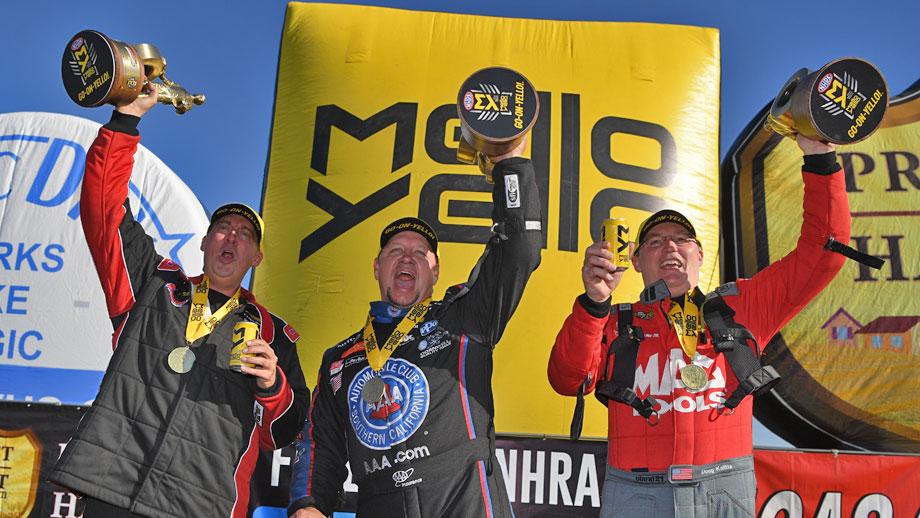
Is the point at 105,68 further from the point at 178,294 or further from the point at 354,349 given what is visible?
the point at 354,349

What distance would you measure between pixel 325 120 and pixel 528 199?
270cm

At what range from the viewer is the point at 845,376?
16.0 feet

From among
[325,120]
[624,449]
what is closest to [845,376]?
[624,449]

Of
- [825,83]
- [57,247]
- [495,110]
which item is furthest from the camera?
[57,247]

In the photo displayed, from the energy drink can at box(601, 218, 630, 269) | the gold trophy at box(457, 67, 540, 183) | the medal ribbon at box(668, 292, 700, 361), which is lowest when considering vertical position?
the medal ribbon at box(668, 292, 700, 361)

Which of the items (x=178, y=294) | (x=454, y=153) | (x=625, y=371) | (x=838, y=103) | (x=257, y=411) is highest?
(x=454, y=153)

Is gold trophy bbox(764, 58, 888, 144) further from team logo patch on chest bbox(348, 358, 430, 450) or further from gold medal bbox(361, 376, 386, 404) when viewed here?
gold medal bbox(361, 376, 386, 404)

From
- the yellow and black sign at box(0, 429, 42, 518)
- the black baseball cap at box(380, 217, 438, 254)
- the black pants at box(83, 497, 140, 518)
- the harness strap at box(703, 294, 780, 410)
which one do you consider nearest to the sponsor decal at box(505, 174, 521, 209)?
the black baseball cap at box(380, 217, 438, 254)

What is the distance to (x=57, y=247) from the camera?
5.41m

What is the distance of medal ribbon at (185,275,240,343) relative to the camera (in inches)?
120


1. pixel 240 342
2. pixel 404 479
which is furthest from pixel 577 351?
pixel 240 342

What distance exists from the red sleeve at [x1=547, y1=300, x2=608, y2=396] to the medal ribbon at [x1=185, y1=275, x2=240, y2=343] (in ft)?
4.18

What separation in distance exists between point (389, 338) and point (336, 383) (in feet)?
0.88

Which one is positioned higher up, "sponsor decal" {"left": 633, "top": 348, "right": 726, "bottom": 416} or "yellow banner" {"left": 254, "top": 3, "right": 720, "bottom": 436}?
"yellow banner" {"left": 254, "top": 3, "right": 720, "bottom": 436}
